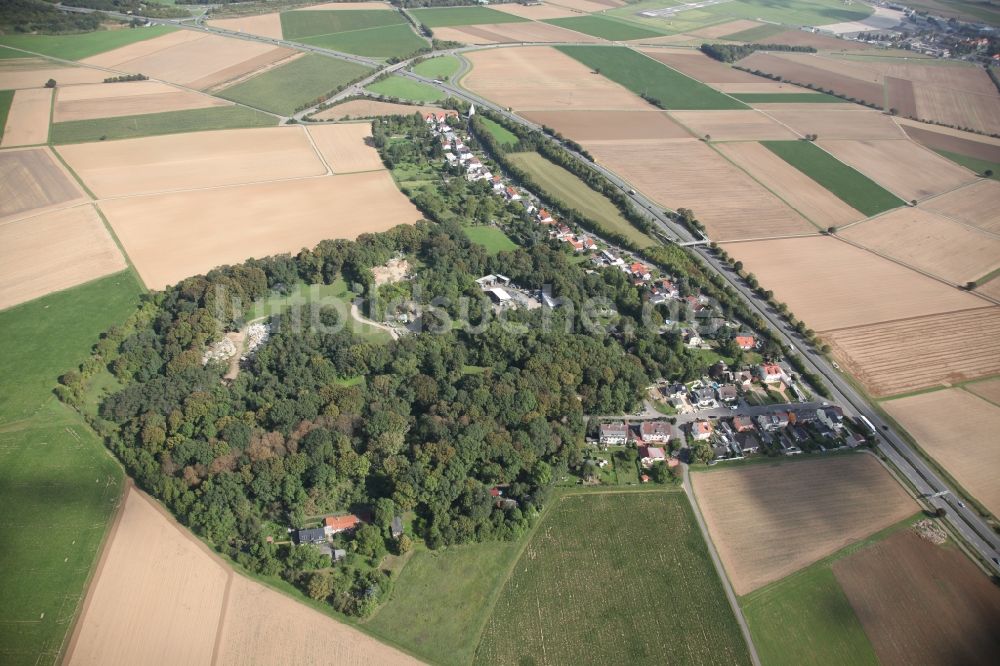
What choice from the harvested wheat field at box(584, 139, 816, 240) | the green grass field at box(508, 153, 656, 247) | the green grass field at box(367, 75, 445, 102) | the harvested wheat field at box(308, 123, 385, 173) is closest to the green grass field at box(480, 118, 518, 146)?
the green grass field at box(508, 153, 656, 247)

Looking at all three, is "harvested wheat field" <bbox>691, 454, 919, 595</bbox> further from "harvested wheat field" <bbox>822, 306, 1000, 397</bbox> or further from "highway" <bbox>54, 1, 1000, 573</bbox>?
"harvested wheat field" <bbox>822, 306, 1000, 397</bbox>

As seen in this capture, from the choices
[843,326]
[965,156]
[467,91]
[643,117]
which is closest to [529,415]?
[843,326]

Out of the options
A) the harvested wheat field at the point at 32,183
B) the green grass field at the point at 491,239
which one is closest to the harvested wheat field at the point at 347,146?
the green grass field at the point at 491,239

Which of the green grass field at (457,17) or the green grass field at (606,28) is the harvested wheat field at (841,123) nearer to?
the green grass field at (606,28)

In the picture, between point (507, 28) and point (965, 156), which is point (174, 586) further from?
point (507, 28)

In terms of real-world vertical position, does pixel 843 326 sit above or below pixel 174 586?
above

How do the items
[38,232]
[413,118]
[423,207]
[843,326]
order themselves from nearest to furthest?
1. [843,326]
2. [38,232]
3. [423,207]
4. [413,118]

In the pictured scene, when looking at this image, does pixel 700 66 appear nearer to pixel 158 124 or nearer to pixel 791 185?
pixel 791 185
